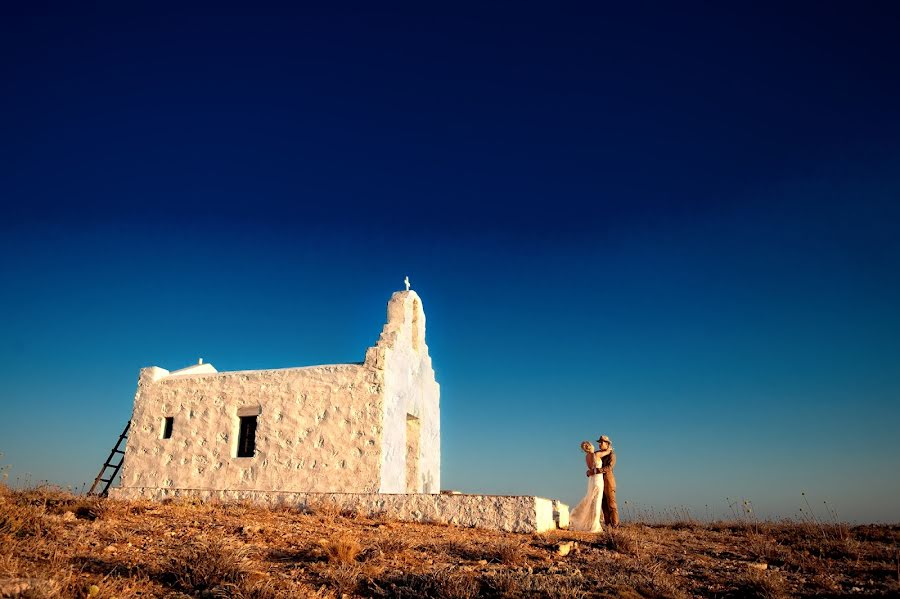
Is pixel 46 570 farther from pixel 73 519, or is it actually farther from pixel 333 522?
pixel 333 522

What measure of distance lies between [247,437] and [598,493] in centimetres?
833

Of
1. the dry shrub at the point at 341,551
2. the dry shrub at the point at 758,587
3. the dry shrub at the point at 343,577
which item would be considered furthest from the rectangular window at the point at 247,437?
the dry shrub at the point at 758,587

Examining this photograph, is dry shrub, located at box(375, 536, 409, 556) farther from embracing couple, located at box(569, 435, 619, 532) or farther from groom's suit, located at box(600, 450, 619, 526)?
groom's suit, located at box(600, 450, 619, 526)

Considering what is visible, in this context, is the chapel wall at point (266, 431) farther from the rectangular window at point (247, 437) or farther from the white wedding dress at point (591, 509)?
the white wedding dress at point (591, 509)

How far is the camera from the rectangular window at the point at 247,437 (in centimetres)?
1337

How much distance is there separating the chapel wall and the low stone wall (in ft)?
1.26

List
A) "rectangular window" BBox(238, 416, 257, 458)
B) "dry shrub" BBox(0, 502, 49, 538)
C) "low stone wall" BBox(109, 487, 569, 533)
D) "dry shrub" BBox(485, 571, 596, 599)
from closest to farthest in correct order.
Result: 1. "dry shrub" BBox(485, 571, 596, 599)
2. "dry shrub" BBox(0, 502, 49, 538)
3. "low stone wall" BBox(109, 487, 569, 533)
4. "rectangular window" BBox(238, 416, 257, 458)

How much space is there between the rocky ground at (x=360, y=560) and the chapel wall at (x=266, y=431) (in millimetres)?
1958

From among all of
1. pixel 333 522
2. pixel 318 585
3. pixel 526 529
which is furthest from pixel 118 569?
pixel 526 529

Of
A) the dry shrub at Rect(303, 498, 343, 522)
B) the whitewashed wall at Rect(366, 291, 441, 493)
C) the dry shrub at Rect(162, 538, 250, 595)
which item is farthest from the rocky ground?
the whitewashed wall at Rect(366, 291, 441, 493)

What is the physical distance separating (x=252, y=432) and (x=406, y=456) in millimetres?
3945

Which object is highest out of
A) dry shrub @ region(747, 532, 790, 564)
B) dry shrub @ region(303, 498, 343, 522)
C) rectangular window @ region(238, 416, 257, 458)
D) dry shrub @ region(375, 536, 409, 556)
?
rectangular window @ region(238, 416, 257, 458)

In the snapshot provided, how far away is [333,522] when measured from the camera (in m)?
9.83

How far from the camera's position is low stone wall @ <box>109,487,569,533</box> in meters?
10.2
